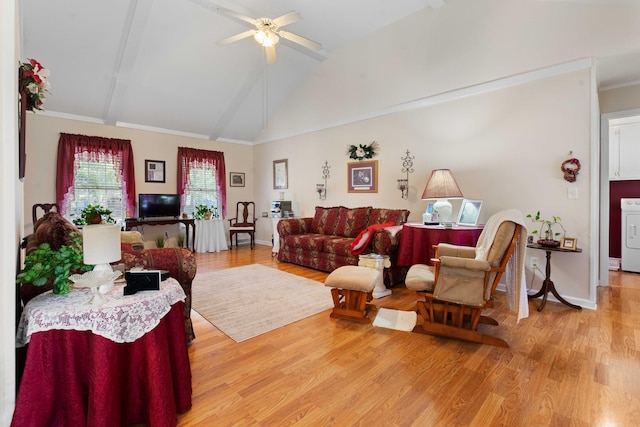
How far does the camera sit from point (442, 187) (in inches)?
142

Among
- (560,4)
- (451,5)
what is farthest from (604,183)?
(451,5)

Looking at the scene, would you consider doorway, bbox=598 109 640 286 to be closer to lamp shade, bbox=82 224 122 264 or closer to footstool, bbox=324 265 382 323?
footstool, bbox=324 265 382 323

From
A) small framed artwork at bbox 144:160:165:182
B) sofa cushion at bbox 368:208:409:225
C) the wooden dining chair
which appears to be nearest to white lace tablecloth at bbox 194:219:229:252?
the wooden dining chair

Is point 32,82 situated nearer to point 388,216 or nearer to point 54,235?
point 54,235

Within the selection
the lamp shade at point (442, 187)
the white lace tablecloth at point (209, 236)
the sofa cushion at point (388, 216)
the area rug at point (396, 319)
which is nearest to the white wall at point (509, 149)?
the sofa cushion at point (388, 216)

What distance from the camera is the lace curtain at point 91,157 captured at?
524 cm

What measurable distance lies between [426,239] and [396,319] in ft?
3.60

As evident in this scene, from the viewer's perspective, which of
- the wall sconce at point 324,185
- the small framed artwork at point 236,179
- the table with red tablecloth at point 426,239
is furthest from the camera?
the small framed artwork at point 236,179

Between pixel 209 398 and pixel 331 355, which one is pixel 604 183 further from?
pixel 209 398

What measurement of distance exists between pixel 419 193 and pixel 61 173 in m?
6.03

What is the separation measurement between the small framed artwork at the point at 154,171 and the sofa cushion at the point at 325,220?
349 centimetres

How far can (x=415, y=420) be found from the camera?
5.16ft

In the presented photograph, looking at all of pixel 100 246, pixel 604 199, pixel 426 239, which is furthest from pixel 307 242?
pixel 604 199

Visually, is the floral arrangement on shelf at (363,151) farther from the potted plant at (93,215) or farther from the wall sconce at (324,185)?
the potted plant at (93,215)
